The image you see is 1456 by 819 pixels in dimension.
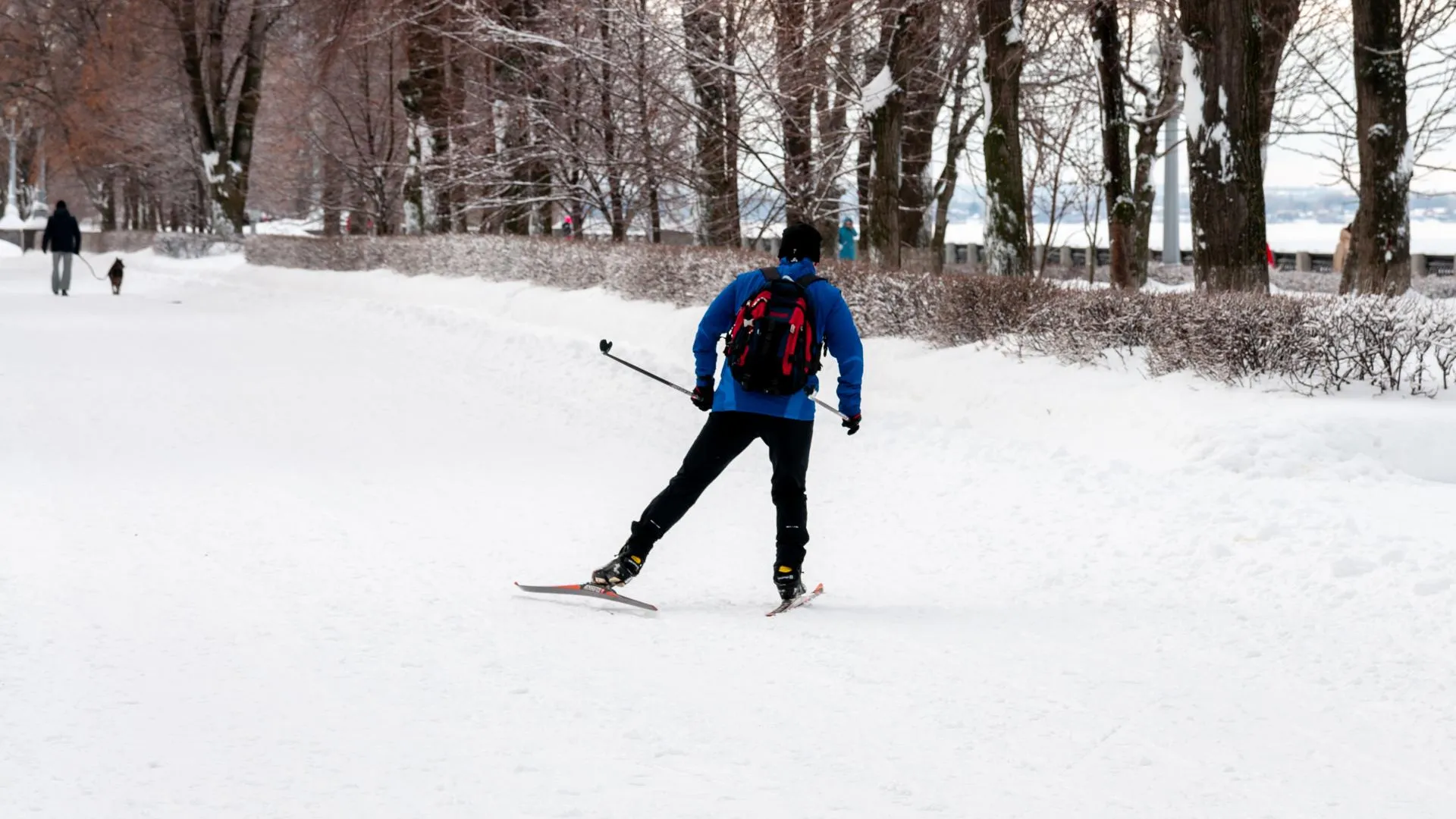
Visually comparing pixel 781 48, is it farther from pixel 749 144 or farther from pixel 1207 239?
pixel 1207 239

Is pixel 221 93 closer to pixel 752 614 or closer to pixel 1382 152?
pixel 1382 152

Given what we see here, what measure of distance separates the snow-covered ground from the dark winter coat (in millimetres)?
21413

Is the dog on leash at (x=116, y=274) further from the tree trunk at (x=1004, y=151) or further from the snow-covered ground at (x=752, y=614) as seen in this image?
the tree trunk at (x=1004, y=151)

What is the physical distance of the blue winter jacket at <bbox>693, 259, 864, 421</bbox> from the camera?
7.23 metres

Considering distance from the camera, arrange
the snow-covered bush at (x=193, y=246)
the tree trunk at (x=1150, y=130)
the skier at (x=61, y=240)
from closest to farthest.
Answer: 1. the tree trunk at (x=1150, y=130)
2. the skier at (x=61, y=240)
3. the snow-covered bush at (x=193, y=246)

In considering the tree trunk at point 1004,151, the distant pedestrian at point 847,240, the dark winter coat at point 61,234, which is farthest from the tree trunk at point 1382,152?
the dark winter coat at point 61,234

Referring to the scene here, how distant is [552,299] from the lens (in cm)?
2325

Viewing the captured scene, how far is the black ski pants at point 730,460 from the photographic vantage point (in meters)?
7.31

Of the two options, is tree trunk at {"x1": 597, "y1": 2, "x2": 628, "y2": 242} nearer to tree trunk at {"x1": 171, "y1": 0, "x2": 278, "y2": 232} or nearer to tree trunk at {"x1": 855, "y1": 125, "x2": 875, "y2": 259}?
tree trunk at {"x1": 855, "y1": 125, "x2": 875, "y2": 259}

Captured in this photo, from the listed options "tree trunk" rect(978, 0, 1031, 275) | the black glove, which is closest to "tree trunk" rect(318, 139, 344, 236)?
"tree trunk" rect(978, 0, 1031, 275)

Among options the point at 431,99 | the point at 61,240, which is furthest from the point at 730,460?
the point at 61,240

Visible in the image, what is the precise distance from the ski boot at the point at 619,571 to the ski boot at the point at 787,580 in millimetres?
622

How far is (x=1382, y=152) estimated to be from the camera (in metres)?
15.8

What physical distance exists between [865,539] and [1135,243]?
2010 cm
